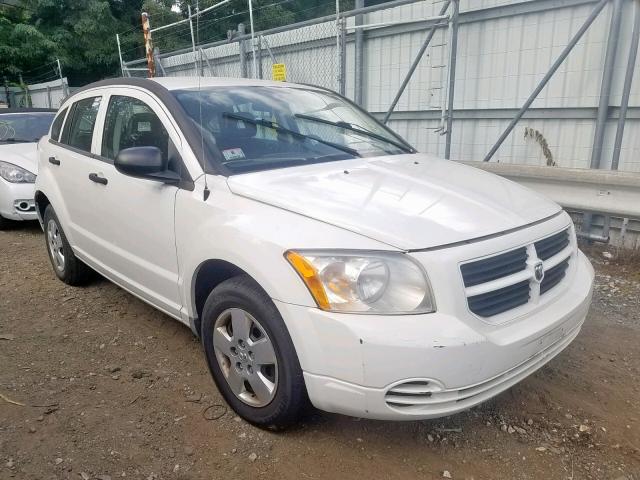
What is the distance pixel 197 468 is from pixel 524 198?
6.88ft

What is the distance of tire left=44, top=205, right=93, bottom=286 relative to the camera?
14.4ft

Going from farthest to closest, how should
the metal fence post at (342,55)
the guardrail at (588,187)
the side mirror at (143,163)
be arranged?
the metal fence post at (342,55), the guardrail at (588,187), the side mirror at (143,163)

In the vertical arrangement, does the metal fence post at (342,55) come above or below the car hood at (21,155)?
above

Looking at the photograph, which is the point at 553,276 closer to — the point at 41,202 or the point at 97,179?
the point at 97,179

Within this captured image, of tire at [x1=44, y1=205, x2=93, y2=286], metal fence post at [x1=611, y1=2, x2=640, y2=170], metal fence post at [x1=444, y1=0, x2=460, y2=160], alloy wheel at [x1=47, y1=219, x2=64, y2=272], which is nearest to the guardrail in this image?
metal fence post at [x1=611, y1=2, x2=640, y2=170]

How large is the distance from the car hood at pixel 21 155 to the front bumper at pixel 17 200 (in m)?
0.25

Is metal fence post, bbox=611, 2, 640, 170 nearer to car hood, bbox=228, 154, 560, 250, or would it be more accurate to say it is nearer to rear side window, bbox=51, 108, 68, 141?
car hood, bbox=228, 154, 560, 250

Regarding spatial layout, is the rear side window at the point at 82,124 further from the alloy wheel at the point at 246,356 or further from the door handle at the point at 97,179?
the alloy wheel at the point at 246,356

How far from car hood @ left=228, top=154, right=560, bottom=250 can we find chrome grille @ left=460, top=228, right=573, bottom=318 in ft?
0.40

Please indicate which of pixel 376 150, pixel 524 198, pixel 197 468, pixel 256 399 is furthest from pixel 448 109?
pixel 197 468

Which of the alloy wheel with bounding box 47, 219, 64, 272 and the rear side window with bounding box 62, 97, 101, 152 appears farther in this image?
the alloy wheel with bounding box 47, 219, 64, 272

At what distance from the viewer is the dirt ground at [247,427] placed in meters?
2.33

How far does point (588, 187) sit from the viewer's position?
170 inches

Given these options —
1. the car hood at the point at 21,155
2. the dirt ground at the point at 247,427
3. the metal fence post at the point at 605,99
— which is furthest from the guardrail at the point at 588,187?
the car hood at the point at 21,155
